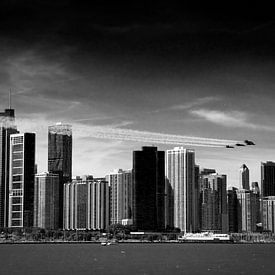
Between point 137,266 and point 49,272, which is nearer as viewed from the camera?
point 49,272

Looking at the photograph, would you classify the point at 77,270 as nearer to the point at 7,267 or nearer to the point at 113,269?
the point at 113,269

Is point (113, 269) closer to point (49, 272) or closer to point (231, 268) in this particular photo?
point (49, 272)

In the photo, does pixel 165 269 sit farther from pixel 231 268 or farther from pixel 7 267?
pixel 7 267

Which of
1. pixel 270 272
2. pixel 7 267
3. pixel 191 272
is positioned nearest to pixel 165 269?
pixel 191 272

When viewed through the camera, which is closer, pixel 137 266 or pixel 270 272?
pixel 270 272

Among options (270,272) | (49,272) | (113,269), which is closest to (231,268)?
(270,272)

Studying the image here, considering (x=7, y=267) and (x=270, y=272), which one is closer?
(x=270, y=272)

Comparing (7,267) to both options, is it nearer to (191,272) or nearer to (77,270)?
(77,270)

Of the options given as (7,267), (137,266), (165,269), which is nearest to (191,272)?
(165,269)
